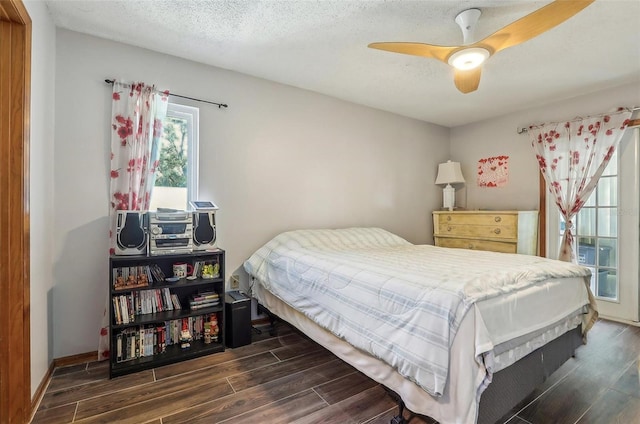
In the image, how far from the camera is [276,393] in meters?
1.82

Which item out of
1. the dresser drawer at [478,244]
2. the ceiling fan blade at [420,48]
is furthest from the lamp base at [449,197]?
the ceiling fan blade at [420,48]

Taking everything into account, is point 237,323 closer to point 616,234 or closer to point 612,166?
point 616,234

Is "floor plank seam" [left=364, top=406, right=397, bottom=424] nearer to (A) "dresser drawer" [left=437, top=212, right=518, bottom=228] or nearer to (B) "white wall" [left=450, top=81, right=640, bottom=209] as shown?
(A) "dresser drawer" [left=437, top=212, right=518, bottom=228]

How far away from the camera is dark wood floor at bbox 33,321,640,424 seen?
161cm

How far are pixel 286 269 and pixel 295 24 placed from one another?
1769mm

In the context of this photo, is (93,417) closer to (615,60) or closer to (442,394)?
(442,394)

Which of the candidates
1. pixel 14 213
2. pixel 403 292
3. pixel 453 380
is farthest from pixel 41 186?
pixel 453 380

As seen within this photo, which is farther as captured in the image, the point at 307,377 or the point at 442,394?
the point at 307,377

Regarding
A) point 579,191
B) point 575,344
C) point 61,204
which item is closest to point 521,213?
point 579,191

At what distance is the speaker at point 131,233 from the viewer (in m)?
2.09

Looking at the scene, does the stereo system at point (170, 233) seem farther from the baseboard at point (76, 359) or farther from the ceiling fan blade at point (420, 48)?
the ceiling fan blade at point (420, 48)

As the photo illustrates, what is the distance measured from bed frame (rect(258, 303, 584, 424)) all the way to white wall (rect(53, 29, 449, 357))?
6.89 ft

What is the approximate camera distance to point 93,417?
1596mm

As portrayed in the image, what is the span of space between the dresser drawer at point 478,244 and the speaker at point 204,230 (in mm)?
3078
